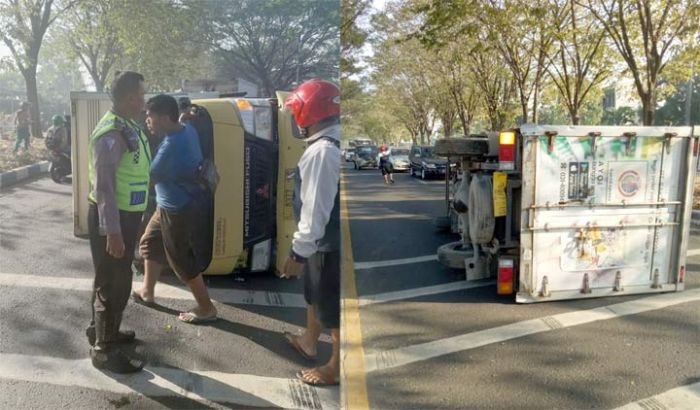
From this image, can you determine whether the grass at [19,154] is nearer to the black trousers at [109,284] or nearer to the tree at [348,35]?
the black trousers at [109,284]

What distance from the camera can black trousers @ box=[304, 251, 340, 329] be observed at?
2.07 metres

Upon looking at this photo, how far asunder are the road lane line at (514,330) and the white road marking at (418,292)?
1.24 m

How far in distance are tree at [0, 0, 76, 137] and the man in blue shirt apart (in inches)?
20.6

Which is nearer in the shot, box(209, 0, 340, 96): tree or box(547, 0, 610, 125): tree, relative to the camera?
box(209, 0, 340, 96): tree

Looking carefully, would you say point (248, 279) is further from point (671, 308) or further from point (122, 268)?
point (671, 308)

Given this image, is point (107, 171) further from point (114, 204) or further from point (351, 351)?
point (351, 351)

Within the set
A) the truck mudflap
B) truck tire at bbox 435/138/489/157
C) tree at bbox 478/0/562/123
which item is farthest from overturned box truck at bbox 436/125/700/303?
tree at bbox 478/0/562/123

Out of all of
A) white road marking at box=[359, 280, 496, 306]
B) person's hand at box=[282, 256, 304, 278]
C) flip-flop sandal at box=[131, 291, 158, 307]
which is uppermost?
person's hand at box=[282, 256, 304, 278]

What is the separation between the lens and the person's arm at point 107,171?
190 centimetres

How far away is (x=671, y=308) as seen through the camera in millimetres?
5383

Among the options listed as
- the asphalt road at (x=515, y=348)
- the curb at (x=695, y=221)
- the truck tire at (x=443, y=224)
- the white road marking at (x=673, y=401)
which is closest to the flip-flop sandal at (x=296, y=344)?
the asphalt road at (x=515, y=348)

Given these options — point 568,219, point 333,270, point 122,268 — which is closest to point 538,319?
point 568,219

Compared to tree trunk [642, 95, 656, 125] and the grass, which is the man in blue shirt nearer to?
the grass

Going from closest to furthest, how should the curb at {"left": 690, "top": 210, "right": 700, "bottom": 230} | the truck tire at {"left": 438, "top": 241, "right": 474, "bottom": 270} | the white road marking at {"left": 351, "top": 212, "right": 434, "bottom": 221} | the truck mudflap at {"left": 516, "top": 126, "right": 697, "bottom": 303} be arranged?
the truck mudflap at {"left": 516, "top": 126, "right": 697, "bottom": 303}, the truck tire at {"left": 438, "top": 241, "right": 474, "bottom": 270}, the curb at {"left": 690, "top": 210, "right": 700, "bottom": 230}, the white road marking at {"left": 351, "top": 212, "right": 434, "bottom": 221}
